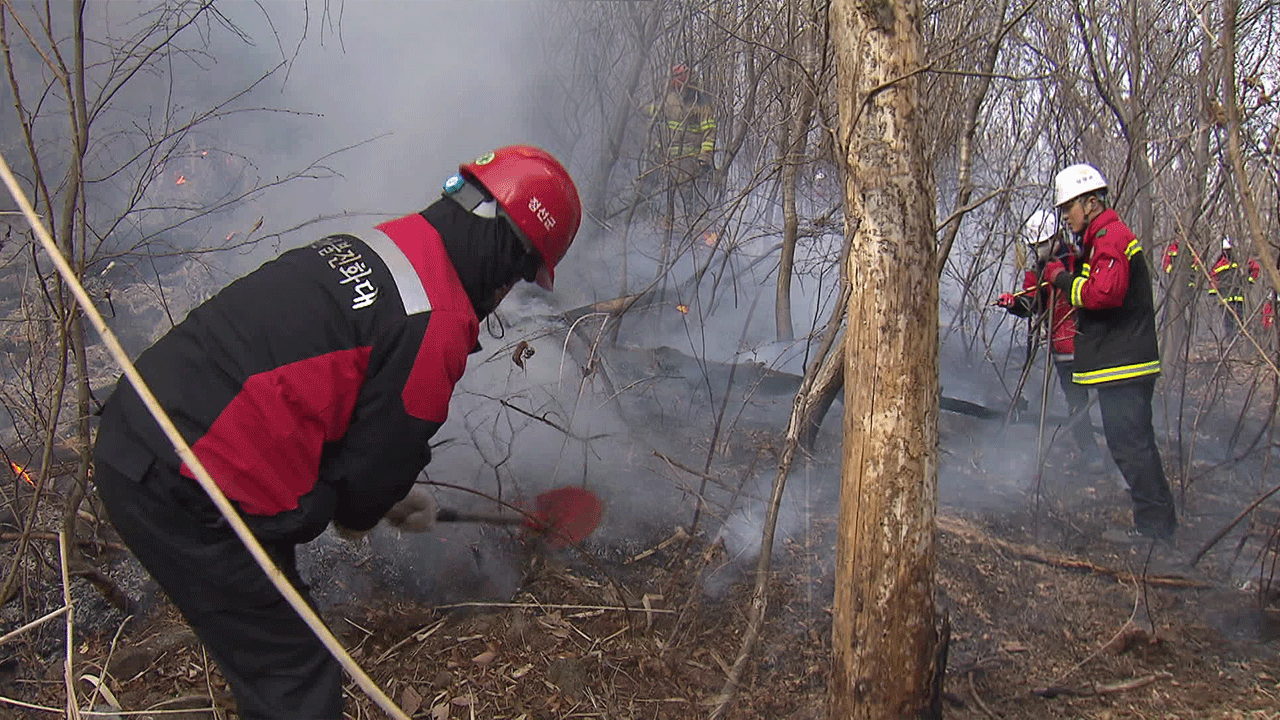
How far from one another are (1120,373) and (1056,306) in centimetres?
78

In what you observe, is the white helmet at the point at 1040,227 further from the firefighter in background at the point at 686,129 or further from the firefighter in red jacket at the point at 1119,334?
the firefighter in background at the point at 686,129

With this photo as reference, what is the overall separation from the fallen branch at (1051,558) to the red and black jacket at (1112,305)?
43.4 inches

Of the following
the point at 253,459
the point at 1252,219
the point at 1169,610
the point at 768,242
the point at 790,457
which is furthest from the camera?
the point at 768,242

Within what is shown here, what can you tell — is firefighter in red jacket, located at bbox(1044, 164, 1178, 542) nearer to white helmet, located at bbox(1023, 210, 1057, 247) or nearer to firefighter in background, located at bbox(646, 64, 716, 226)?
white helmet, located at bbox(1023, 210, 1057, 247)

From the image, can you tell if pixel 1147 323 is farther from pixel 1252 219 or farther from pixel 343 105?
pixel 343 105

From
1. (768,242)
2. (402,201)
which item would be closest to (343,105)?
(402,201)

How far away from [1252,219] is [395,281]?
2.84 meters

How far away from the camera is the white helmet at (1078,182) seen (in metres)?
4.56

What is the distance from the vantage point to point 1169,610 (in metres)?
3.70

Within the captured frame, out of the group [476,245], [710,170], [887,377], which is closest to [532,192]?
[476,245]

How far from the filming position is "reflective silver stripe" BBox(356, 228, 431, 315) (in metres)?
2.04

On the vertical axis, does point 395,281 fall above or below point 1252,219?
below

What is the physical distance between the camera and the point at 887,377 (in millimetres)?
2422

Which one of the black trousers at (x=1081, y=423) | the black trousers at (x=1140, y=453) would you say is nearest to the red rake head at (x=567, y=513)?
the black trousers at (x=1140, y=453)
